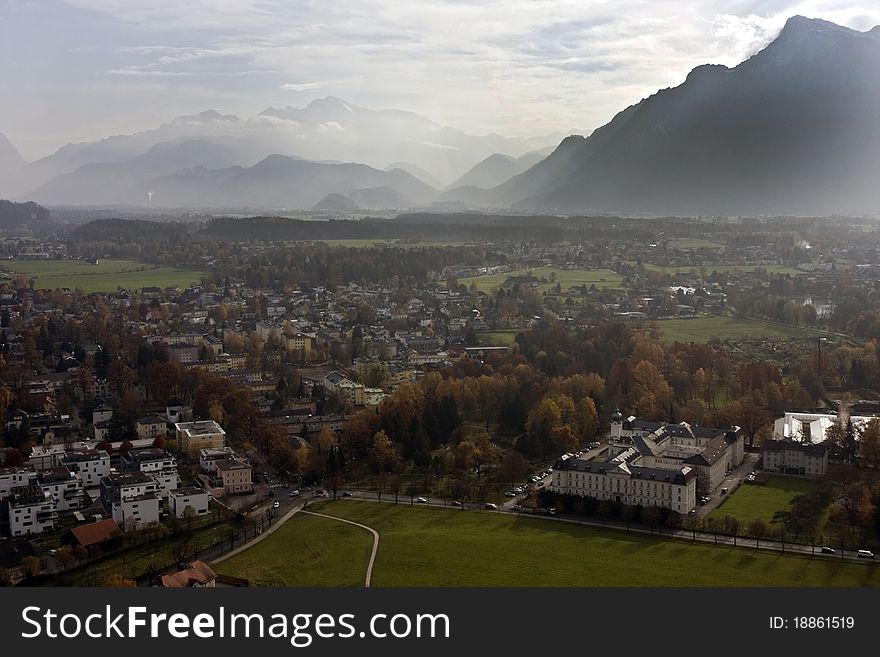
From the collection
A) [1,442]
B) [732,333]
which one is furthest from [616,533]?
[732,333]

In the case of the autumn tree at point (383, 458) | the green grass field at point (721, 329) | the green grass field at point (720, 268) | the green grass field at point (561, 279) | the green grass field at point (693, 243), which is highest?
the green grass field at point (693, 243)

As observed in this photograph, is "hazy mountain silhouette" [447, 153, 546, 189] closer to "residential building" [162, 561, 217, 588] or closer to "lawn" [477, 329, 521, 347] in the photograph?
"lawn" [477, 329, 521, 347]

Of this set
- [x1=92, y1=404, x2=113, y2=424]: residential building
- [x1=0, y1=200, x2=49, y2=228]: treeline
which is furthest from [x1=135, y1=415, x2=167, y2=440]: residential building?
[x1=0, y1=200, x2=49, y2=228]: treeline

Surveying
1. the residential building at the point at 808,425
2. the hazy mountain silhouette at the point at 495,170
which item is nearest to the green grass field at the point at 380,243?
the residential building at the point at 808,425

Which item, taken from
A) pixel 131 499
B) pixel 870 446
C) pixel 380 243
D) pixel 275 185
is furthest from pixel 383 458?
pixel 275 185

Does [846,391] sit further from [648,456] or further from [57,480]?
[57,480]

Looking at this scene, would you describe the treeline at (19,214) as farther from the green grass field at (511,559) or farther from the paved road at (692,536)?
the green grass field at (511,559)

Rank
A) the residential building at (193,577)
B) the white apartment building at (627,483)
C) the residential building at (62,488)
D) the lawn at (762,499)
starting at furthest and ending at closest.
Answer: the residential building at (62,488) → the white apartment building at (627,483) → the lawn at (762,499) → the residential building at (193,577)
